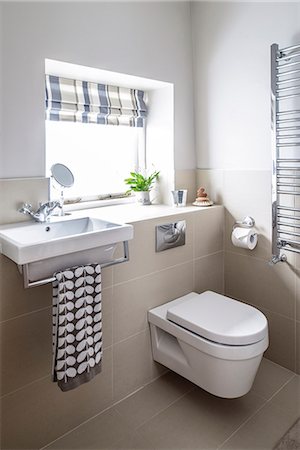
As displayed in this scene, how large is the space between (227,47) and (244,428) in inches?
85.7

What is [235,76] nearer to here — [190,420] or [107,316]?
[107,316]

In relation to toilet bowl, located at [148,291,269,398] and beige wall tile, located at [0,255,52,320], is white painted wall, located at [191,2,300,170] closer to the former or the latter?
toilet bowl, located at [148,291,269,398]

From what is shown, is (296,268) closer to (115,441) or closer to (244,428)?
(244,428)

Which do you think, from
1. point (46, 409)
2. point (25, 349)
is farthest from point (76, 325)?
point (46, 409)

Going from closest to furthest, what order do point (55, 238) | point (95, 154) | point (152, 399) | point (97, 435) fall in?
point (55, 238), point (97, 435), point (152, 399), point (95, 154)

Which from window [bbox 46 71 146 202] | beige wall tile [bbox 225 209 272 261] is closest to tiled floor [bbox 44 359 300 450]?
beige wall tile [bbox 225 209 272 261]

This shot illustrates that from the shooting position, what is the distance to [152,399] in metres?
1.81

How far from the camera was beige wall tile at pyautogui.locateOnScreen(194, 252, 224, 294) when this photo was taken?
216 cm

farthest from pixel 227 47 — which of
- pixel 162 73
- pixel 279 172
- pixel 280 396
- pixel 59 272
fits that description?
pixel 280 396

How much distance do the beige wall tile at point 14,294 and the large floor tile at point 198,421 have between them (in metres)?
0.81

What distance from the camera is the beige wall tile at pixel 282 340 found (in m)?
2.01

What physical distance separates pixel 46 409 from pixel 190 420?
695 millimetres

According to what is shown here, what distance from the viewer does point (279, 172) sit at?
192 cm

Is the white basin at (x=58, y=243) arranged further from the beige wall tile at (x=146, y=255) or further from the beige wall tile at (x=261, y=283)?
the beige wall tile at (x=261, y=283)
